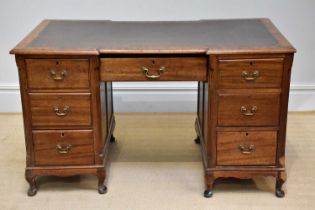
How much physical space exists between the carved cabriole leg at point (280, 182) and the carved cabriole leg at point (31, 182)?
1085 mm

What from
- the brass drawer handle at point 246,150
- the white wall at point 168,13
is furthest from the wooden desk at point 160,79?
the white wall at point 168,13

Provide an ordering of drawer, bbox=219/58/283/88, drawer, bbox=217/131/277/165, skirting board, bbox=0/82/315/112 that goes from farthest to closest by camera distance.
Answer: skirting board, bbox=0/82/315/112 < drawer, bbox=217/131/277/165 < drawer, bbox=219/58/283/88

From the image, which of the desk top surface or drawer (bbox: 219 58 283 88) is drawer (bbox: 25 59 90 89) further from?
drawer (bbox: 219 58 283 88)

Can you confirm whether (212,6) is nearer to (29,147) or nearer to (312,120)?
(312,120)

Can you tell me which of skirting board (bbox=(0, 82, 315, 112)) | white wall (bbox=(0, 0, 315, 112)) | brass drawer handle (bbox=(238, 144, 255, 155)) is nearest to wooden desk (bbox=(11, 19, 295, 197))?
brass drawer handle (bbox=(238, 144, 255, 155))

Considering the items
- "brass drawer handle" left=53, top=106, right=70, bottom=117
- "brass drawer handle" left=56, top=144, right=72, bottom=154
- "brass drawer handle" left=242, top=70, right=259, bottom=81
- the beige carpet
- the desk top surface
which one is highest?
the desk top surface

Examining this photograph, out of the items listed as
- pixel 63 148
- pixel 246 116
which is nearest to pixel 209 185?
pixel 246 116

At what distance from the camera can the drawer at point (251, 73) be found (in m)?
2.18

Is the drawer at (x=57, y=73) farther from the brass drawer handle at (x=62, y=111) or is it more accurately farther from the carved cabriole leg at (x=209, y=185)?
the carved cabriole leg at (x=209, y=185)

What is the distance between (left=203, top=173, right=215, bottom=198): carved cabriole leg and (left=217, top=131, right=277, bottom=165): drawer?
7 cm

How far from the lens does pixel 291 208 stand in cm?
229

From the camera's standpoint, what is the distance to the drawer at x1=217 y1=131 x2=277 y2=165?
7.54 ft

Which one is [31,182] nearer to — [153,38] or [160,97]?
[153,38]

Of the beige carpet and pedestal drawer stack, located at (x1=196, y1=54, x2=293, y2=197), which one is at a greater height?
pedestal drawer stack, located at (x1=196, y1=54, x2=293, y2=197)
